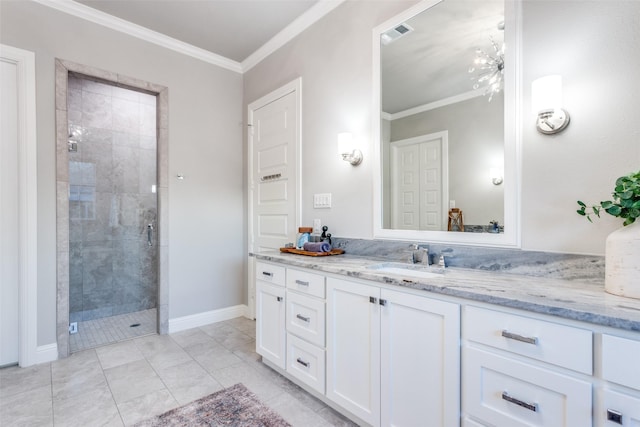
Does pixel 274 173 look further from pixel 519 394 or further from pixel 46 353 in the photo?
pixel 519 394

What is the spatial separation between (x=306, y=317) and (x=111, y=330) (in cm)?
248

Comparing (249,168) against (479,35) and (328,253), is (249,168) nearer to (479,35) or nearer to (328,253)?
(328,253)

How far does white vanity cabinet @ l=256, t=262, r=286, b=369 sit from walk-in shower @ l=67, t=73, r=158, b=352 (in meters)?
1.58

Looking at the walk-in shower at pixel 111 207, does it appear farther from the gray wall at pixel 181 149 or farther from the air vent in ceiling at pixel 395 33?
→ the air vent in ceiling at pixel 395 33

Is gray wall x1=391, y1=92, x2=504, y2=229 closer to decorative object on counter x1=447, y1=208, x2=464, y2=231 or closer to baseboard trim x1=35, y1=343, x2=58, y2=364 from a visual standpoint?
decorative object on counter x1=447, y1=208, x2=464, y2=231

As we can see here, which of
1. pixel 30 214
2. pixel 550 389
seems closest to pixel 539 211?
pixel 550 389

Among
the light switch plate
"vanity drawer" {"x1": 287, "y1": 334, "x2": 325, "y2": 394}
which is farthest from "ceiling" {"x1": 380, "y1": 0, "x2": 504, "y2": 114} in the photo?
"vanity drawer" {"x1": 287, "y1": 334, "x2": 325, "y2": 394}

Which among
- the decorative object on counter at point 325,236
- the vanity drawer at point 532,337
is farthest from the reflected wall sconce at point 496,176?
the decorative object on counter at point 325,236

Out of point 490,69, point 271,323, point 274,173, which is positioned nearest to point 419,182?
point 490,69

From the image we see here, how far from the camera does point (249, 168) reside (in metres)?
3.48

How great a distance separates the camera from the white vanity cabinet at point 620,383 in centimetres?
86

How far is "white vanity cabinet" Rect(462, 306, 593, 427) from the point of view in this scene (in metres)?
0.96

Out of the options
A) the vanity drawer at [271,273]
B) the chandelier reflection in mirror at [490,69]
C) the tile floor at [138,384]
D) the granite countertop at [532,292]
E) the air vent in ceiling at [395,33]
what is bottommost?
the tile floor at [138,384]

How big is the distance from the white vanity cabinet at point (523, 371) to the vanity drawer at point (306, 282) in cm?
86
